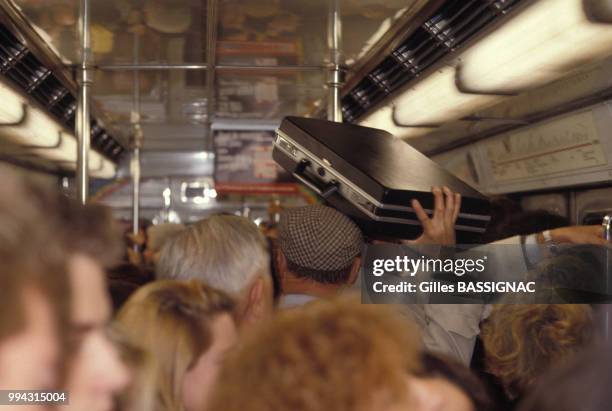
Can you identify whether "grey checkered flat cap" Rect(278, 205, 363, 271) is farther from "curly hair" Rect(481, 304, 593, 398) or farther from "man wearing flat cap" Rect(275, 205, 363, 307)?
"curly hair" Rect(481, 304, 593, 398)

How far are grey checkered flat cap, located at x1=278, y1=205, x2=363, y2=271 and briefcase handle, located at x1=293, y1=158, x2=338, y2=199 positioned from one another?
9 cm

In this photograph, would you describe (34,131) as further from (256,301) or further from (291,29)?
(256,301)

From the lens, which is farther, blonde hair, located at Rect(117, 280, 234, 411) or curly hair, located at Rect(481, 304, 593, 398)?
curly hair, located at Rect(481, 304, 593, 398)

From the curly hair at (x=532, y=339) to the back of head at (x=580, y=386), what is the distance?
1111mm

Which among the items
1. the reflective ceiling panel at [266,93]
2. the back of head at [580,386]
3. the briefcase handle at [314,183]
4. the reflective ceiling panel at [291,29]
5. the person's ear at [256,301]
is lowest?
the person's ear at [256,301]

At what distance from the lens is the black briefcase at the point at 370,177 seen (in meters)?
1.85

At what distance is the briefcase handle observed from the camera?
6.71ft

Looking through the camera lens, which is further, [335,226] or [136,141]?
[136,141]

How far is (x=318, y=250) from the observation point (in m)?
1.98

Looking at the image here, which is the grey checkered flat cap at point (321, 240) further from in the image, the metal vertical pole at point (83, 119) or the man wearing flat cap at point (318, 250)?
the metal vertical pole at point (83, 119)

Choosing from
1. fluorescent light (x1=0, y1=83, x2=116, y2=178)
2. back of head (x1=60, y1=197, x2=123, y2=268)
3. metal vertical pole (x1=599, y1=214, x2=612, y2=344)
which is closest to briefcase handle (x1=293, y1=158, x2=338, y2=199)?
metal vertical pole (x1=599, y1=214, x2=612, y2=344)

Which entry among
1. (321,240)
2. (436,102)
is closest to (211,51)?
(436,102)

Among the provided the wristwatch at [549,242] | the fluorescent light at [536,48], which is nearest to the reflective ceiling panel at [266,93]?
the fluorescent light at [536,48]

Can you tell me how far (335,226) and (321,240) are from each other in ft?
0.17
